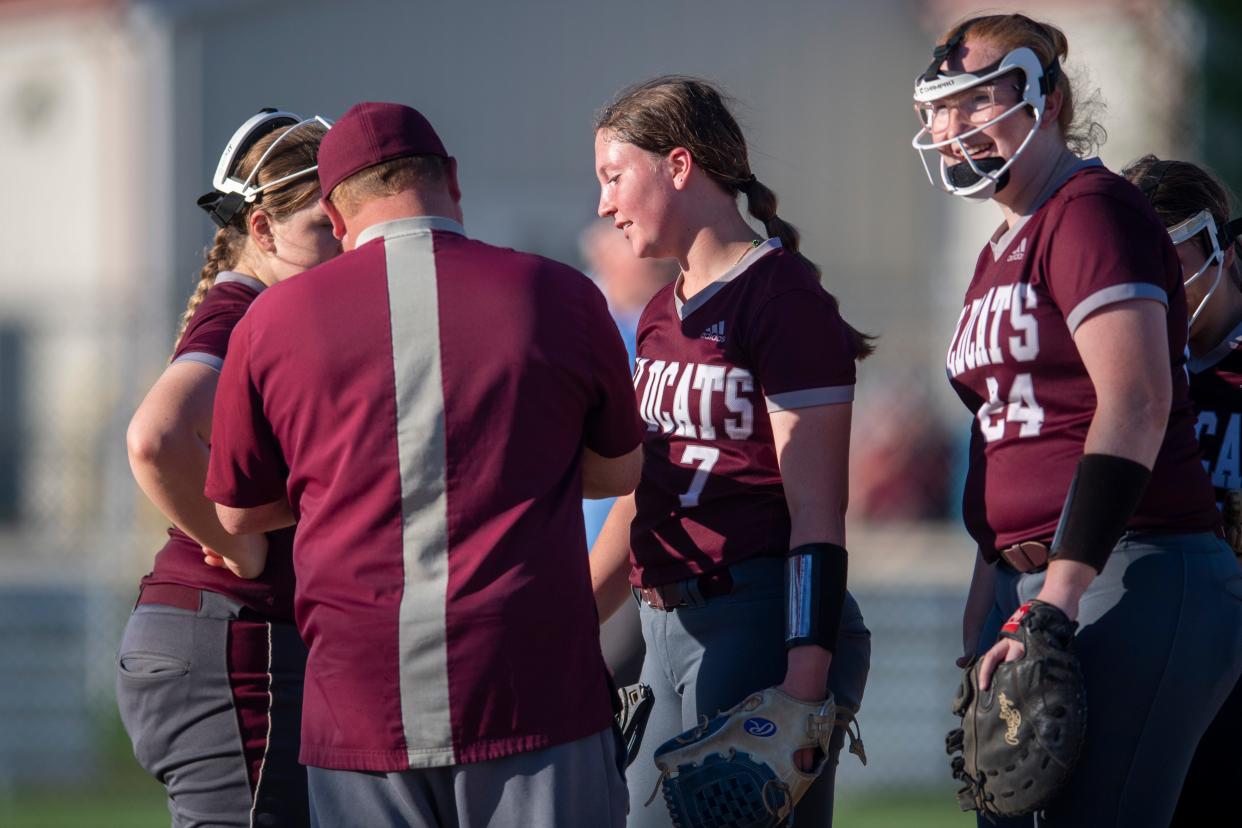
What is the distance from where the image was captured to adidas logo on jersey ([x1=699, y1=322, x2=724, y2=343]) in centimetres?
341

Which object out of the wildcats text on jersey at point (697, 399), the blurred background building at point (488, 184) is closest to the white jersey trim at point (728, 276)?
the wildcats text on jersey at point (697, 399)

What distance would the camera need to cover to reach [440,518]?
2.82m

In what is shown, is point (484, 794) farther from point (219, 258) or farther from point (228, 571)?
point (219, 258)

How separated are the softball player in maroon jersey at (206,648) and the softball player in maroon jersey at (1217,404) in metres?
2.02

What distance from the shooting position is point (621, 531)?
12.4 feet

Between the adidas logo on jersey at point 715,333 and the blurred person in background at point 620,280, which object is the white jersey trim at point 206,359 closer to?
the adidas logo on jersey at point 715,333

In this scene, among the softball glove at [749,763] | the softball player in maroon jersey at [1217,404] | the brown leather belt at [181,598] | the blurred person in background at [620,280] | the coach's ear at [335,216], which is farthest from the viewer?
the blurred person in background at [620,280]

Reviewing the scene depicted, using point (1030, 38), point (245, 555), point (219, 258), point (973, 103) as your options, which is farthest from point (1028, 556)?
point (219, 258)

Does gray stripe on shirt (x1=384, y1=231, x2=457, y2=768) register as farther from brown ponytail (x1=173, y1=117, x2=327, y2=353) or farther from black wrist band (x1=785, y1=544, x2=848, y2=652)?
brown ponytail (x1=173, y1=117, x2=327, y2=353)

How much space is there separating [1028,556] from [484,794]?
109 cm

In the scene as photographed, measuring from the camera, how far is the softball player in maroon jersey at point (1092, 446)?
9.62 ft

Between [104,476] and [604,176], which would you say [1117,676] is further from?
[104,476]

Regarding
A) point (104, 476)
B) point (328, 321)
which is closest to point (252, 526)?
point (328, 321)

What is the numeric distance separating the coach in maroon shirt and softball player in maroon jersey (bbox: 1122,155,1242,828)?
162 cm
